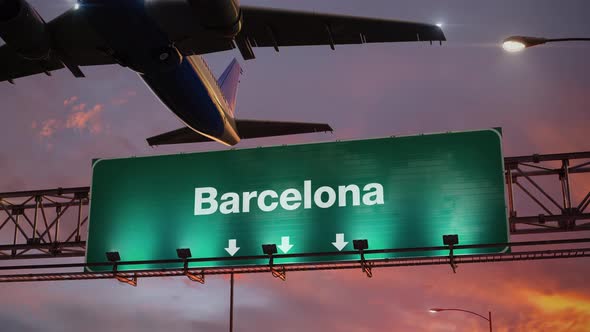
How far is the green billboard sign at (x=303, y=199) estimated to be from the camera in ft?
64.7

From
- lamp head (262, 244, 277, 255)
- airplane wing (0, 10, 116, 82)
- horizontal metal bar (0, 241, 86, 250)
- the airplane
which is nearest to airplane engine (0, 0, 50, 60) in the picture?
the airplane

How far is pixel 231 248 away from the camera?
20.8 m

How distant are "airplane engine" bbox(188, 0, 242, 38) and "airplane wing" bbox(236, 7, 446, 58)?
2933mm

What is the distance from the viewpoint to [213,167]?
71.2 feet

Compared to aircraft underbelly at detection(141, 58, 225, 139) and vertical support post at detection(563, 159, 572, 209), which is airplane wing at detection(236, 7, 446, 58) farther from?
vertical support post at detection(563, 159, 572, 209)

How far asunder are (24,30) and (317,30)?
625 cm

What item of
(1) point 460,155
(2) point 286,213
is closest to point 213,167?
(2) point 286,213

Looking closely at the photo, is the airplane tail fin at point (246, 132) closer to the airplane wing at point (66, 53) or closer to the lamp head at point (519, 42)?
the airplane wing at point (66, 53)

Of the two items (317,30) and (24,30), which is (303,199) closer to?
(317,30)

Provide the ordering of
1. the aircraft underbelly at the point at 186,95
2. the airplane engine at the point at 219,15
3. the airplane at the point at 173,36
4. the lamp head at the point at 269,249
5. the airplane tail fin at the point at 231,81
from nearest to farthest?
1. the airplane engine at the point at 219,15
2. the airplane at the point at 173,36
3. the aircraft underbelly at the point at 186,95
4. the lamp head at the point at 269,249
5. the airplane tail fin at the point at 231,81

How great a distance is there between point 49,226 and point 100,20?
9086 millimetres

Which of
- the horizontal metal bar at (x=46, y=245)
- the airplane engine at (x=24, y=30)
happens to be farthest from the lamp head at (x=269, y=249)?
the airplane engine at (x=24, y=30)

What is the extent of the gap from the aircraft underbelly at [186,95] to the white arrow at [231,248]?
328cm

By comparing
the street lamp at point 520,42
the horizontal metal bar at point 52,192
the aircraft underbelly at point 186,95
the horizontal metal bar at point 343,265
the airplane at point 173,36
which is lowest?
the horizontal metal bar at point 343,265
